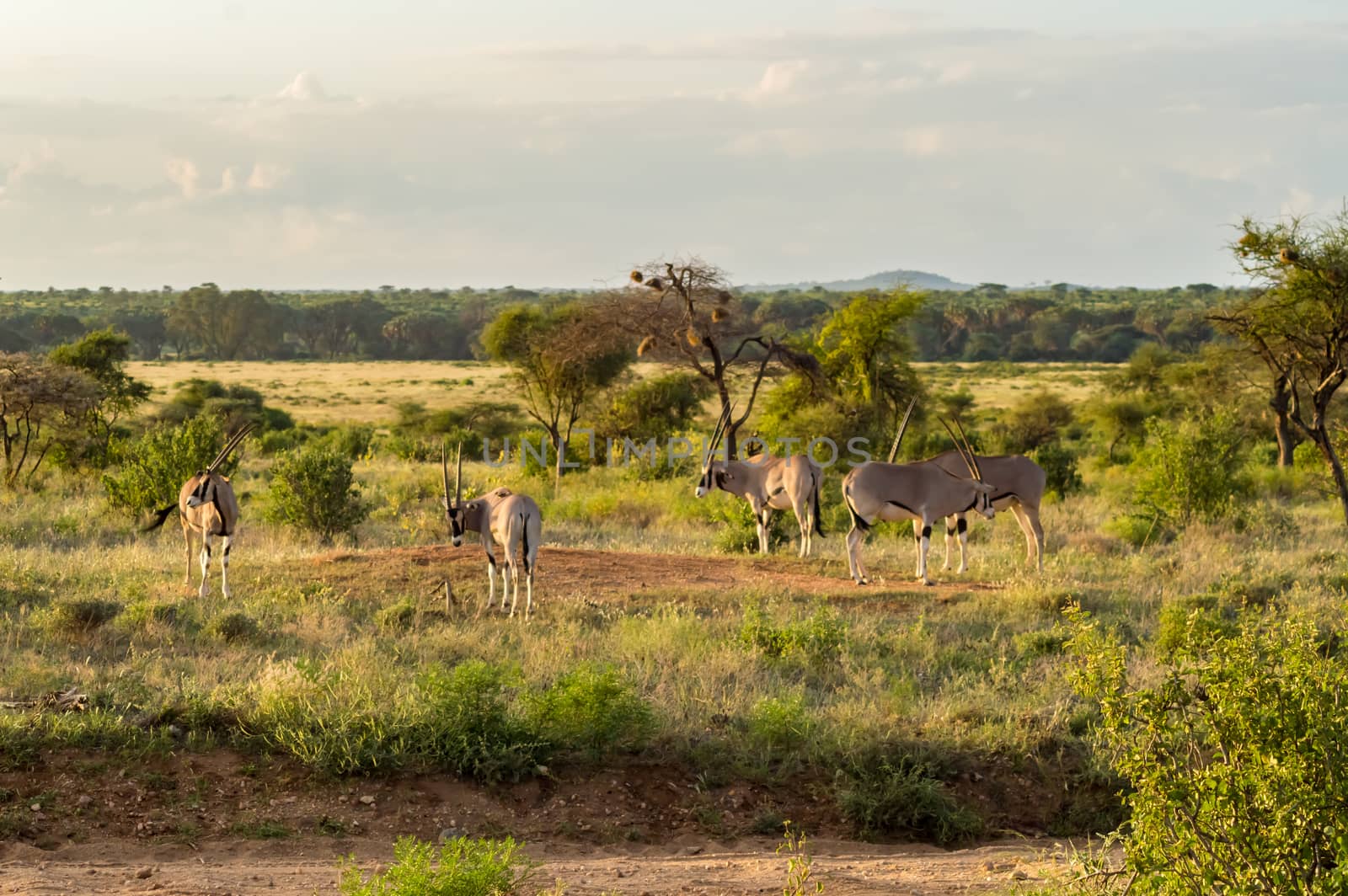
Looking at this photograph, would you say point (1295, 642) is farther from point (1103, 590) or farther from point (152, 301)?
point (152, 301)

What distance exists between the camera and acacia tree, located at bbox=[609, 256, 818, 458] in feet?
63.4

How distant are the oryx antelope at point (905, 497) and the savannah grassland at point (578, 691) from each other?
511 mm

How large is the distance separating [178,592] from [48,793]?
17.8 ft

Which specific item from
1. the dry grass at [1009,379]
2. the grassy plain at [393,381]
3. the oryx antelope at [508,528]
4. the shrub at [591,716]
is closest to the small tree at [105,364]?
the grassy plain at [393,381]

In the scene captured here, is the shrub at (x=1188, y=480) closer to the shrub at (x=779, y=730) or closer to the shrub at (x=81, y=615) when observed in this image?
the shrub at (x=779, y=730)

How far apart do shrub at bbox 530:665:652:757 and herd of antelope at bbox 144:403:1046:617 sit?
3505mm

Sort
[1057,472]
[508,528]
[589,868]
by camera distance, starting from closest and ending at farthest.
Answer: [589,868] < [508,528] < [1057,472]

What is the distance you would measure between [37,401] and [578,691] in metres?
17.1

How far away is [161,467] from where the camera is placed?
56.9 ft

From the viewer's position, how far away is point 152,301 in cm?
11925

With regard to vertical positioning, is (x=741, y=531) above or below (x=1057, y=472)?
below

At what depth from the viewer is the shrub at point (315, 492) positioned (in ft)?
54.6

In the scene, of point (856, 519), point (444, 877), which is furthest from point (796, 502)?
point (444, 877)

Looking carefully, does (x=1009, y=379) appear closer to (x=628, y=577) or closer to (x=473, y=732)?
(x=628, y=577)
